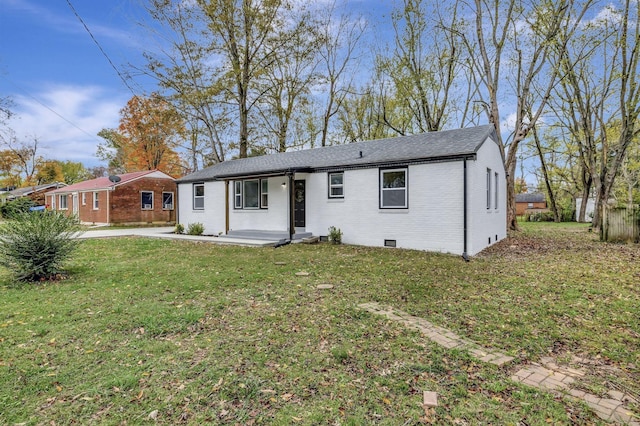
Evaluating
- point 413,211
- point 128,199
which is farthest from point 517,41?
point 128,199

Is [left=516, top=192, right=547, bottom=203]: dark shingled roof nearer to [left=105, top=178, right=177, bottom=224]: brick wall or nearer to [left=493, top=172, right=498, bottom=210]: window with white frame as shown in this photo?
[left=493, top=172, right=498, bottom=210]: window with white frame

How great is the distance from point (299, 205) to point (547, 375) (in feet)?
36.8

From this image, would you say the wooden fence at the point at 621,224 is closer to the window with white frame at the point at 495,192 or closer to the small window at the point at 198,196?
the window with white frame at the point at 495,192

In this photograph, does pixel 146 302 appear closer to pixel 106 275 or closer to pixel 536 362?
pixel 106 275

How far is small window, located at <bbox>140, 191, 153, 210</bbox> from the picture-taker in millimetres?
23108

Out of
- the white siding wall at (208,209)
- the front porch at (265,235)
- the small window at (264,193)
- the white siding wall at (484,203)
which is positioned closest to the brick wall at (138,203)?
the white siding wall at (208,209)

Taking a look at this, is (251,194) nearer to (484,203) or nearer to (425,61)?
(484,203)

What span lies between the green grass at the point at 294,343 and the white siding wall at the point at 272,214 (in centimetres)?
654

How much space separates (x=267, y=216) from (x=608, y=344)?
1230cm

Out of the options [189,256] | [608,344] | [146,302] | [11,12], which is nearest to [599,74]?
[608,344]

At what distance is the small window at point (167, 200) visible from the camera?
79.5ft

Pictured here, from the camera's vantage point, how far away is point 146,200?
23.4 metres

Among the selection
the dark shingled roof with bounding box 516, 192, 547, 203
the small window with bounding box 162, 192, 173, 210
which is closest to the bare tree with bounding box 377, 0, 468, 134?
the small window with bounding box 162, 192, 173, 210

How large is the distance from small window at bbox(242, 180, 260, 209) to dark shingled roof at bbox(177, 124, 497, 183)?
90 centimetres
